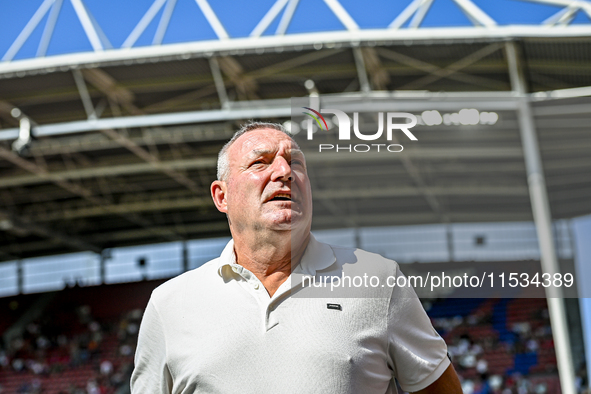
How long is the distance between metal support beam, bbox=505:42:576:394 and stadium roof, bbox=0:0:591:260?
105 mm

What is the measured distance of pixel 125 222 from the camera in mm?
27172

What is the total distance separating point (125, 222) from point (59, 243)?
13.2 ft

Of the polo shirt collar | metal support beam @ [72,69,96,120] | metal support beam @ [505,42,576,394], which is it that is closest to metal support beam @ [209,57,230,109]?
metal support beam @ [72,69,96,120]

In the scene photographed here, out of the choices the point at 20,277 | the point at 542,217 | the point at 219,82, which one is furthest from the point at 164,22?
the point at 20,277

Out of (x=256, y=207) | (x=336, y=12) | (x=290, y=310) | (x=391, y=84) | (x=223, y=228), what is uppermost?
(x=336, y=12)

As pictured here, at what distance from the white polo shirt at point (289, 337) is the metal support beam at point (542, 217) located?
2.55ft

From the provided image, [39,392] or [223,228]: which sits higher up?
[223,228]

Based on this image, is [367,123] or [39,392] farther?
[39,392]

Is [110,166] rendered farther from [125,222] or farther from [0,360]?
[0,360]

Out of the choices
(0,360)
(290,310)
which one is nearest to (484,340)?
(0,360)

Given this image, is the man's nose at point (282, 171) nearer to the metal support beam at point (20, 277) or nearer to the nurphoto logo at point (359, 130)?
the nurphoto logo at point (359, 130)

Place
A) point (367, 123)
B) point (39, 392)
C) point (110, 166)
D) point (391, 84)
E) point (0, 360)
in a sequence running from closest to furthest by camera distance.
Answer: point (367, 123) < point (391, 84) < point (110, 166) < point (39, 392) < point (0, 360)

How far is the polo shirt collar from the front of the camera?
1795 mm

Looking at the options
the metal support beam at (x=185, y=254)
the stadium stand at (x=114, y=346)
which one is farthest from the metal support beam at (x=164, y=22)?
the metal support beam at (x=185, y=254)
